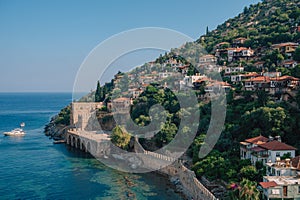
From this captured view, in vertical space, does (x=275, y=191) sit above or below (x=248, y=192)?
below

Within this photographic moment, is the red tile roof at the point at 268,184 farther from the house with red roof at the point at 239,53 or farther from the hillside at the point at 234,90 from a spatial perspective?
the house with red roof at the point at 239,53

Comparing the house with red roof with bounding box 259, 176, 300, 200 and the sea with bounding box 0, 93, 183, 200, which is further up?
the house with red roof with bounding box 259, 176, 300, 200

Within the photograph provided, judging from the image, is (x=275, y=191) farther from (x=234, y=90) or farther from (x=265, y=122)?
(x=234, y=90)

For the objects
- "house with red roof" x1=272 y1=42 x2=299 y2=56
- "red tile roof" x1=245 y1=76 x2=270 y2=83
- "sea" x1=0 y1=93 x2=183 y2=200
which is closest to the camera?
"sea" x1=0 y1=93 x2=183 y2=200

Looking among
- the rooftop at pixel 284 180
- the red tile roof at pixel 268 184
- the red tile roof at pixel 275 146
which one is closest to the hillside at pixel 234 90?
the red tile roof at pixel 268 184

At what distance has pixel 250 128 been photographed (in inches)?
990

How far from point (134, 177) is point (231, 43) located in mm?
32232

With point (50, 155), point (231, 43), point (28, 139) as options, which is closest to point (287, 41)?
point (231, 43)

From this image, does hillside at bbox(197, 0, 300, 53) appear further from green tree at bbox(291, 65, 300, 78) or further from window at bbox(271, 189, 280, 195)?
window at bbox(271, 189, 280, 195)

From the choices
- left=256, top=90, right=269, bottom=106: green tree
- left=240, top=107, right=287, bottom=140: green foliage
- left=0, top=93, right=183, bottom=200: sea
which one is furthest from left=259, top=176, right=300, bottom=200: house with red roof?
left=256, top=90, right=269, bottom=106: green tree

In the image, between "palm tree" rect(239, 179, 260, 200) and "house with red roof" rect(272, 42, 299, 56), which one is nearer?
"palm tree" rect(239, 179, 260, 200)

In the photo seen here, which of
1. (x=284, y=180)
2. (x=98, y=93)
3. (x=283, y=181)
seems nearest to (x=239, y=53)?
(x=98, y=93)

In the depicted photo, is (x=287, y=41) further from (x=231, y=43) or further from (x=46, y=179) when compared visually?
(x=46, y=179)

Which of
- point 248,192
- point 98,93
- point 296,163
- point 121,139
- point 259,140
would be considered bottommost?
point 248,192
